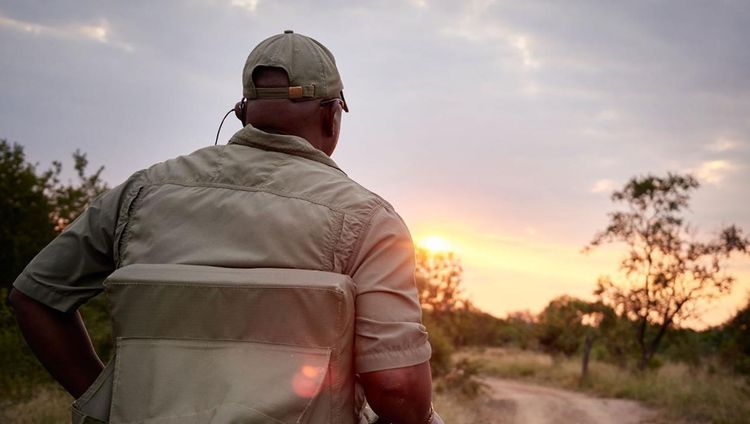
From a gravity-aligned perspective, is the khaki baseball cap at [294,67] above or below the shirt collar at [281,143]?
above

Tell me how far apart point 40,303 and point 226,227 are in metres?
0.61

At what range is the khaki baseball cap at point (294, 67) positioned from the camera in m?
1.77

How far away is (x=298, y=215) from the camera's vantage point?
5.05ft

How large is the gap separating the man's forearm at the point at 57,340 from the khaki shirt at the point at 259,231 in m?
0.05

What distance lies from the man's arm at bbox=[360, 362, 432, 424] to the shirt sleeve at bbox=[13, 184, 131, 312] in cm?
79

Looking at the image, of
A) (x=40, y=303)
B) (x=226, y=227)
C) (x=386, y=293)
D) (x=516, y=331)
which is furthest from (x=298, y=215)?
(x=516, y=331)

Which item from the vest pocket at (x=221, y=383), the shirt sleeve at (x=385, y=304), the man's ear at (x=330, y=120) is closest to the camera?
the vest pocket at (x=221, y=383)

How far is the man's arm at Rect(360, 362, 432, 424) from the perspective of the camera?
149 centimetres

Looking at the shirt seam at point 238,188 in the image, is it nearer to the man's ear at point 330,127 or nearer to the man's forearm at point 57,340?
the man's ear at point 330,127

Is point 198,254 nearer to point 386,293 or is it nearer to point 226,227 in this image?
point 226,227

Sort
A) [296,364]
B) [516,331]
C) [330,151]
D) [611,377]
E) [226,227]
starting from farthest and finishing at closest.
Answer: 1. [516,331]
2. [611,377]
3. [330,151]
4. [226,227]
5. [296,364]

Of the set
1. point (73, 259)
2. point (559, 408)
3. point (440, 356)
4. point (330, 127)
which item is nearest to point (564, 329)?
point (440, 356)

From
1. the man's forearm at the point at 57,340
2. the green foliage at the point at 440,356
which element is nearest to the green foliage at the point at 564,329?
the green foliage at the point at 440,356

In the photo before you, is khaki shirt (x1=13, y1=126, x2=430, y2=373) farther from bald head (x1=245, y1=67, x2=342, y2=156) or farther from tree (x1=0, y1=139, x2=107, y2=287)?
tree (x1=0, y1=139, x2=107, y2=287)
